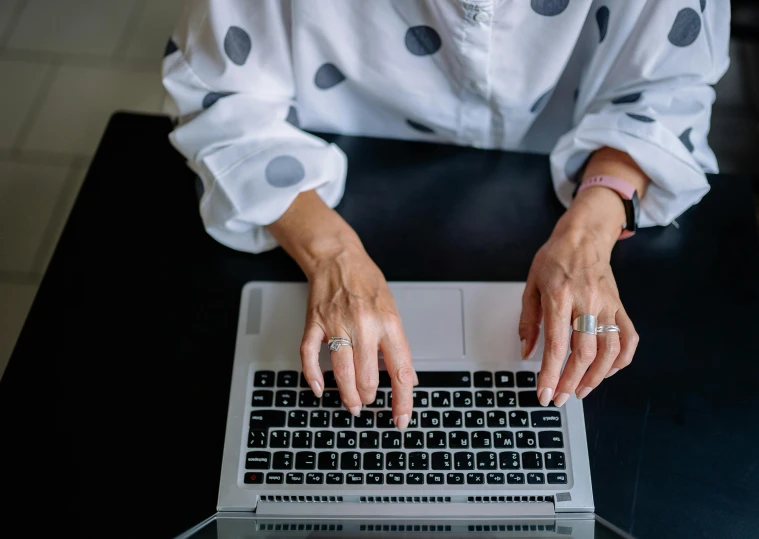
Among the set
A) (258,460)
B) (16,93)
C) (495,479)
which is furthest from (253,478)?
(16,93)

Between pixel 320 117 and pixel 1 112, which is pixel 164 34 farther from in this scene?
pixel 320 117

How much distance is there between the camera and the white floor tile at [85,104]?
154 centimetres

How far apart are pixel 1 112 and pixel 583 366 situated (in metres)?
1.52

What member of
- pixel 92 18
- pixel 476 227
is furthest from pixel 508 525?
pixel 92 18

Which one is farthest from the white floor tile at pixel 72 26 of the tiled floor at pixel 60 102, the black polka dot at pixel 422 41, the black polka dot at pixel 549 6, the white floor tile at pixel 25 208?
the black polka dot at pixel 549 6

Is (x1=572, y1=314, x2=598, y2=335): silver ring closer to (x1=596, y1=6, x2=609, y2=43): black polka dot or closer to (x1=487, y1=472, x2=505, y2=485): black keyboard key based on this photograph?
(x1=487, y1=472, x2=505, y2=485): black keyboard key

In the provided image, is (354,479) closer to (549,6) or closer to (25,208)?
(549,6)

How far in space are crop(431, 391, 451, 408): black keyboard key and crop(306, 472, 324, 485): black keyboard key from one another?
126 millimetres

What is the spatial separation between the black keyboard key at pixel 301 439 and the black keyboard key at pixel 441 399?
0.12 meters

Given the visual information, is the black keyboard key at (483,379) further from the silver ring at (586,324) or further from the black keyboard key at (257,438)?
the black keyboard key at (257,438)

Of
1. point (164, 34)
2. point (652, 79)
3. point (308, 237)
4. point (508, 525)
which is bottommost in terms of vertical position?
point (508, 525)

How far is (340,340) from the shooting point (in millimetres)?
637

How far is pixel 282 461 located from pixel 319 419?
0.05m

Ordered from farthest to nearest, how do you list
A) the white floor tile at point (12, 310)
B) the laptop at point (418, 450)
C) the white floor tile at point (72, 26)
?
the white floor tile at point (72, 26) < the white floor tile at point (12, 310) < the laptop at point (418, 450)
